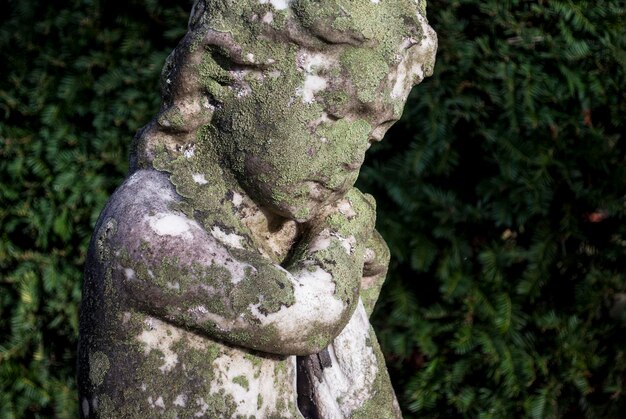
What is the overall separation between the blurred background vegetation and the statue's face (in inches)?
63.5

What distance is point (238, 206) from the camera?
1.44m

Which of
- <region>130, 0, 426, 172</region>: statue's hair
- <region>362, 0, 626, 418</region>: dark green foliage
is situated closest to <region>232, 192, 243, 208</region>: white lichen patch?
<region>130, 0, 426, 172</region>: statue's hair

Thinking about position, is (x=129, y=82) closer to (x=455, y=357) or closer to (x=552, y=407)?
(x=455, y=357)

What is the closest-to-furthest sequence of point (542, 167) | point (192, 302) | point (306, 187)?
point (192, 302), point (306, 187), point (542, 167)

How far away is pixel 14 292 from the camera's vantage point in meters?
3.24

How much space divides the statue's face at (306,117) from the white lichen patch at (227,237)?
76 millimetres

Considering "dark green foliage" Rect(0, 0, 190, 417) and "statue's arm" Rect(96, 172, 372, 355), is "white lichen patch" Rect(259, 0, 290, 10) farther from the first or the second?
"dark green foliage" Rect(0, 0, 190, 417)

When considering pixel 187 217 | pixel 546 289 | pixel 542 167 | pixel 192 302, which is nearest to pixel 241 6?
pixel 187 217

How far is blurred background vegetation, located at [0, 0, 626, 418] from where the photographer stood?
9.89ft

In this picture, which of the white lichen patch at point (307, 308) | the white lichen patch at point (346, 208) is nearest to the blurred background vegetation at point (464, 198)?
the white lichen patch at point (346, 208)

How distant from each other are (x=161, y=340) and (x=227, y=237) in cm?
20

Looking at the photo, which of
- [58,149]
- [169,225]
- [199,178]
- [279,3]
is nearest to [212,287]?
[169,225]

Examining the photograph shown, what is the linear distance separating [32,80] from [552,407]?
7.38 ft

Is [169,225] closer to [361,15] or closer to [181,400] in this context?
[181,400]
